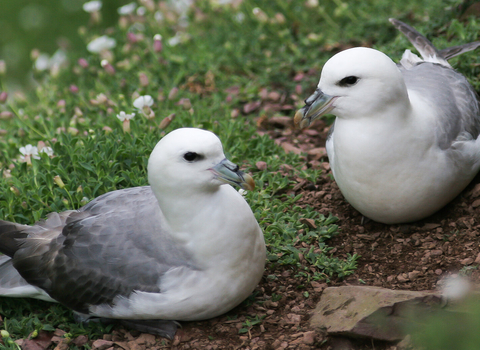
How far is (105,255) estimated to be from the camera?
3.21 m

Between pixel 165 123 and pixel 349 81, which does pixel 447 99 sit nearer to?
pixel 349 81

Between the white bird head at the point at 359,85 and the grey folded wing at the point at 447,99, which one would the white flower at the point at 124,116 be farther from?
the grey folded wing at the point at 447,99

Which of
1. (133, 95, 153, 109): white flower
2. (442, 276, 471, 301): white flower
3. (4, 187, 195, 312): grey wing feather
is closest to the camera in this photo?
(442, 276, 471, 301): white flower

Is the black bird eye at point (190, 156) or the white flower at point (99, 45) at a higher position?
the black bird eye at point (190, 156)

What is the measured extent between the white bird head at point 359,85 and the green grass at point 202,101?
A: 2.95ft

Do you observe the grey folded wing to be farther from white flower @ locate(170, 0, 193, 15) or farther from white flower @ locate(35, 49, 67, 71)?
white flower @ locate(35, 49, 67, 71)

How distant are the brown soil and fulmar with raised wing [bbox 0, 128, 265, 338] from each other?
0.14 m

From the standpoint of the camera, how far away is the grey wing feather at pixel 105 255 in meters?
3.14

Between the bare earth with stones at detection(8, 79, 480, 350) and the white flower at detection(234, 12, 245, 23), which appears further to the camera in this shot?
the white flower at detection(234, 12, 245, 23)

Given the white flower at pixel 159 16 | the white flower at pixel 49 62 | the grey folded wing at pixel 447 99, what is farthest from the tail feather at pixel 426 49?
the white flower at pixel 49 62

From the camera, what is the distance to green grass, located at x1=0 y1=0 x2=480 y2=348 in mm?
3943

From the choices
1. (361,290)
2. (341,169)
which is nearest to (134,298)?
(361,290)

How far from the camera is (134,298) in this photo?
10.3ft

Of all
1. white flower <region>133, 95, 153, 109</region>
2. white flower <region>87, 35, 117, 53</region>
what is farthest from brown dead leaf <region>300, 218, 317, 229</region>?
white flower <region>87, 35, 117, 53</region>
